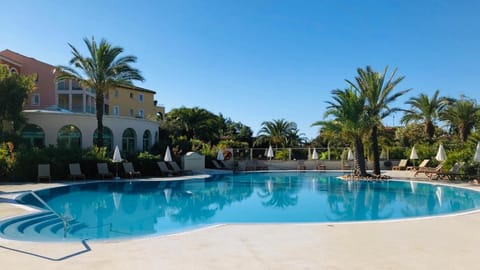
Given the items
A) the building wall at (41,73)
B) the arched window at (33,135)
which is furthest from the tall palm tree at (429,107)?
the building wall at (41,73)

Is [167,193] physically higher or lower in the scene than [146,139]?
lower

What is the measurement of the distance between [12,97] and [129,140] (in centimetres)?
948

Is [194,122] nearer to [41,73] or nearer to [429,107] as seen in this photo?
[41,73]

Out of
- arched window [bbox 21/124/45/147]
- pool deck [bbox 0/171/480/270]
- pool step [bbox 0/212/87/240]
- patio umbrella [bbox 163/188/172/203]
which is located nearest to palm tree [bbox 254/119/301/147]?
arched window [bbox 21/124/45/147]

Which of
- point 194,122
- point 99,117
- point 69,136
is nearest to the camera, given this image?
point 99,117

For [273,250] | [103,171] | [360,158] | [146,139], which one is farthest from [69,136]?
[273,250]

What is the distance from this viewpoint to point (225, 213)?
13000 millimetres

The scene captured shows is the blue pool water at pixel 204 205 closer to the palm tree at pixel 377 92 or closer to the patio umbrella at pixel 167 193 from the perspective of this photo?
the patio umbrella at pixel 167 193

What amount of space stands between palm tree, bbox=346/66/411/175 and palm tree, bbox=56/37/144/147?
15474 millimetres

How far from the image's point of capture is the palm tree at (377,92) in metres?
23.4

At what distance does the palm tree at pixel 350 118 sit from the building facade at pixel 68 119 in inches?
569

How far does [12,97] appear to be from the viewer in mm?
22594

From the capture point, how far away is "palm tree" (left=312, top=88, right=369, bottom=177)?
23.2 m

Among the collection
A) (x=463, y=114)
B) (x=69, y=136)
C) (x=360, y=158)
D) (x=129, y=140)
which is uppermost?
(x=463, y=114)
